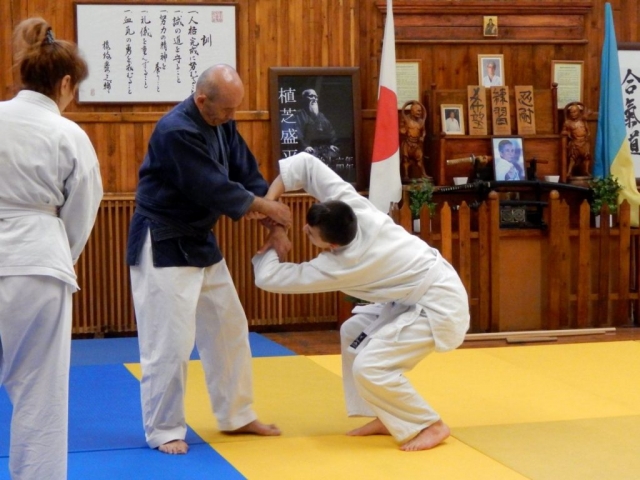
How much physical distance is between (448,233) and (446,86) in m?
1.26

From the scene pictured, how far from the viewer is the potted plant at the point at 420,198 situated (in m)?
6.62

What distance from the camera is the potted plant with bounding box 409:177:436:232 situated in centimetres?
662

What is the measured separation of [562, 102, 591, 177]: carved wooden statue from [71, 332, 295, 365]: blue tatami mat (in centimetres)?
261

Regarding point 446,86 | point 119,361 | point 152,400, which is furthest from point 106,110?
point 152,400

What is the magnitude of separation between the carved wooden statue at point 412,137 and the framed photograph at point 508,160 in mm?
520

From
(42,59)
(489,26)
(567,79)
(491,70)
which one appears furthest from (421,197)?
(42,59)

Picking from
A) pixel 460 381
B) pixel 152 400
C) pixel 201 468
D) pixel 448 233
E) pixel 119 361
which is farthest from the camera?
pixel 448 233

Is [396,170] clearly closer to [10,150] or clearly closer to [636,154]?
[636,154]

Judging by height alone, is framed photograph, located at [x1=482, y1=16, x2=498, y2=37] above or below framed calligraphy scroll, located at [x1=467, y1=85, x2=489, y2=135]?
above

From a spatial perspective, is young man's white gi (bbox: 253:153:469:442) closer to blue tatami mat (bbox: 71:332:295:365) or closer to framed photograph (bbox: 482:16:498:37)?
blue tatami mat (bbox: 71:332:295:365)

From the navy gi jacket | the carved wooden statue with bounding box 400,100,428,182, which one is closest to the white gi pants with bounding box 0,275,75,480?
the navy gi jacket

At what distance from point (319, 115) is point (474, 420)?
3.40 m

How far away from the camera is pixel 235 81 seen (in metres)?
3.60

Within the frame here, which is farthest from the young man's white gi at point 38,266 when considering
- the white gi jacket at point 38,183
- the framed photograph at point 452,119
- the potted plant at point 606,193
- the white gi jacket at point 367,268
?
the potted plant at point 606,193
